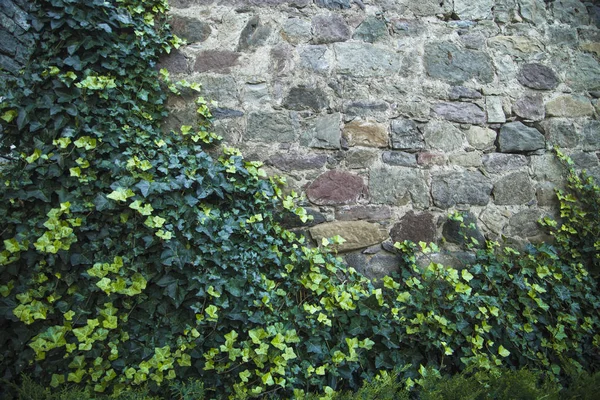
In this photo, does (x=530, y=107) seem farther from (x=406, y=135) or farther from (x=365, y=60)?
(x=365, y=60)

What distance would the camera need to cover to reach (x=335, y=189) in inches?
105

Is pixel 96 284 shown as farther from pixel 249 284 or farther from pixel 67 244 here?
pixel 249 284

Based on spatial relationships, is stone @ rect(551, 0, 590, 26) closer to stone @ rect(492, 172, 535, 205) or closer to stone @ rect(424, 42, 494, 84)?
stone @ rect(424, 42, 494, 84)

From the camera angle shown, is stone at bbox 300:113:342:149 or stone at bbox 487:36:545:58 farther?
stone at bbox 487:36:545:58

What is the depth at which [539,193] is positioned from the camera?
2926mm

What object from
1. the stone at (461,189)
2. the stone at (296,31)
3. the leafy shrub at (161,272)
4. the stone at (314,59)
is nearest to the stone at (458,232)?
the stone at (461,189)

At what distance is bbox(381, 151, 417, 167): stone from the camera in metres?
2.75

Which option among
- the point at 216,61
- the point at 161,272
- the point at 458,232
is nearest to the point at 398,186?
the point at 458,232

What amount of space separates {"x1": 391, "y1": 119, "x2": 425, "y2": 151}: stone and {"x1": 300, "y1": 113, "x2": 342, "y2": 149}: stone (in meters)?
0.38

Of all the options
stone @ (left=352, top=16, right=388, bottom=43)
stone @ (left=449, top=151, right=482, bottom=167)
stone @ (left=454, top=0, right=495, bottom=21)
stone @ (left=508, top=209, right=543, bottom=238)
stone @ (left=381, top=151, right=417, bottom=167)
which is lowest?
stone @ (left=508, top=209, right=543, bottom=238)

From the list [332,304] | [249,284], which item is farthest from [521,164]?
[249,284]

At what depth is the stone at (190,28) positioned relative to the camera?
2.66 metres

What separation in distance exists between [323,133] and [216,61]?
84 cm

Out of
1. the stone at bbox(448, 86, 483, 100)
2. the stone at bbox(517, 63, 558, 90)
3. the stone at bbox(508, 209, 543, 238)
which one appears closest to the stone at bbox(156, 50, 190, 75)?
the stone at bbox(448, 86, 483, 100)
